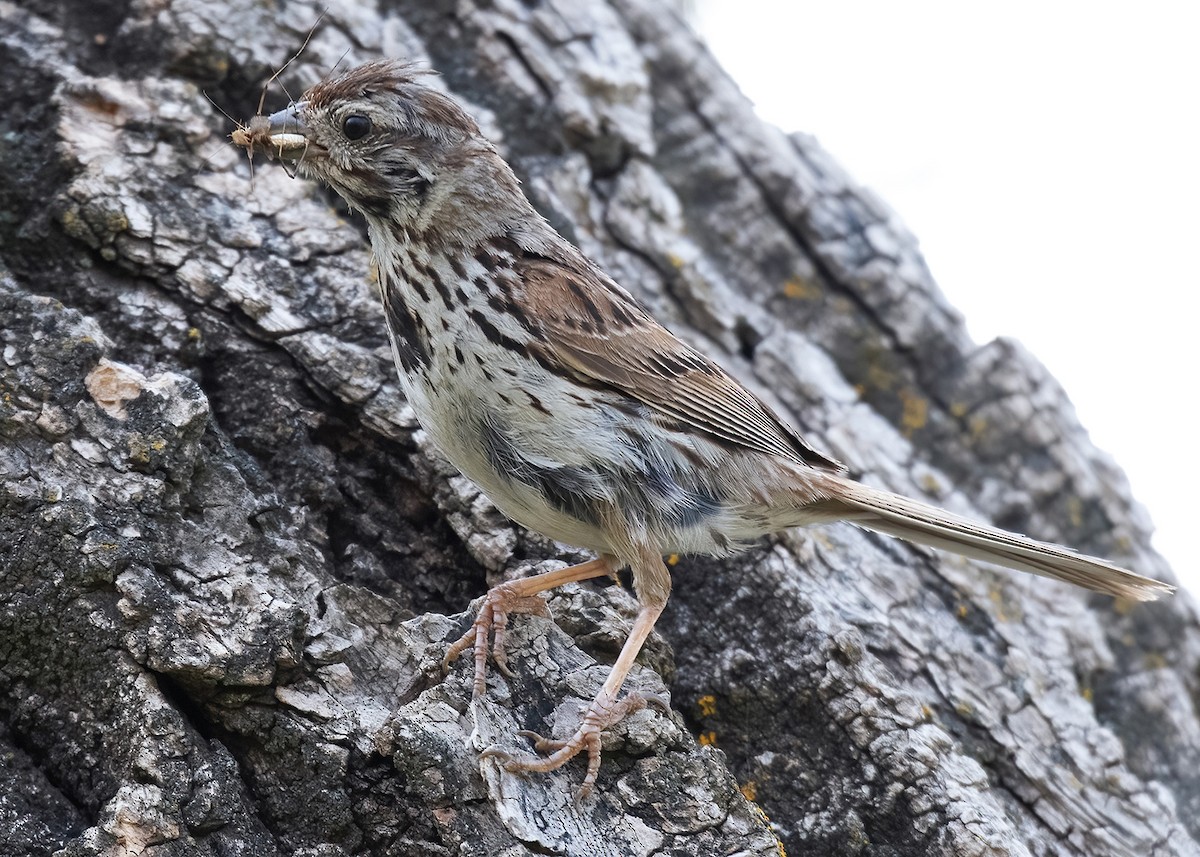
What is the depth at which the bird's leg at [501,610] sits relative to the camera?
3.28 m

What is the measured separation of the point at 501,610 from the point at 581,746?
486 mm

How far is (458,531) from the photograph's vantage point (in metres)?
3.90

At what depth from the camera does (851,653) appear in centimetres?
376

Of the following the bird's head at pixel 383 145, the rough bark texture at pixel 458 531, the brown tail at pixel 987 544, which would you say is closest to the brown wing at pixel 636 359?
the brown tail at pixel 987 544

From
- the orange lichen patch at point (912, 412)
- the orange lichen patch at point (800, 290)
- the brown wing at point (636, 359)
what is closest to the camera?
the brown wing at point (636, 359)

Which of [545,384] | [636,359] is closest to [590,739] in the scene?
[545,384]

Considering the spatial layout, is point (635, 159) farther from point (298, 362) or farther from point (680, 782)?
point (680, 782)

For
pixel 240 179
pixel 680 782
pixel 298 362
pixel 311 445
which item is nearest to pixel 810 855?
pixel 680 782

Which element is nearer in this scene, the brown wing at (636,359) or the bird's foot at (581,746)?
the bird's foot at (581,746)

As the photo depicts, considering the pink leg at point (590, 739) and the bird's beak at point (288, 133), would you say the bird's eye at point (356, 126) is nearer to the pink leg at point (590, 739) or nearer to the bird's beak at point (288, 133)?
the bird's beak at point (288, 133)

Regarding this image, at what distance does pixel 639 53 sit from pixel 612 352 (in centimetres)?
259

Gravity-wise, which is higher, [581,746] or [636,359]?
[636,359]

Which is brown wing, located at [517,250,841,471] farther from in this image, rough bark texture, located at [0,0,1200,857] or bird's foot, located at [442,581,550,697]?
bird's foot, located at [442,581,550,697]

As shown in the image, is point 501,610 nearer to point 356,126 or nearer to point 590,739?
point 590,739
